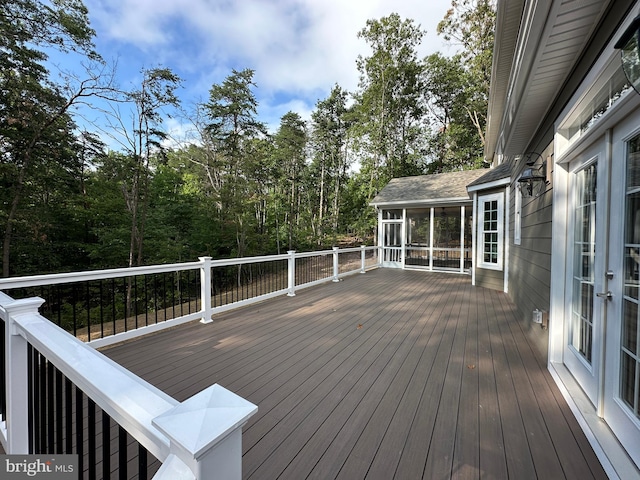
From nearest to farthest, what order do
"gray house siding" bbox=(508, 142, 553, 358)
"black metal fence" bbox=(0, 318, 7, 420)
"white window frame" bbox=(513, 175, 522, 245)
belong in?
"black metal fence" bbox=(0, 318, 7, 420) → "gray house siding" bbox=(508, 142, 553, 358) → "white window frame" bbox=(513, 175, 522, 245)

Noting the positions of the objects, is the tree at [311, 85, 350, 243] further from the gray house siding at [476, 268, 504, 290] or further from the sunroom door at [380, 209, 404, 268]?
the gray house siding at [476, 268, 504, 290]

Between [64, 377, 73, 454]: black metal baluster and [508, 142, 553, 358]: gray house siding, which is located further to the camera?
[508, 142, 553, 358]: gray house siding

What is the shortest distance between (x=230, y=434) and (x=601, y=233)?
2402mm

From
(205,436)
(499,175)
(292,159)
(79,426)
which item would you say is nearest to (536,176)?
(499,175)

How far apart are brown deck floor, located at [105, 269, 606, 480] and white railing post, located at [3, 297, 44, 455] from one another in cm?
78

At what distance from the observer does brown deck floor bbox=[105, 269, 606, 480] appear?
146 cm

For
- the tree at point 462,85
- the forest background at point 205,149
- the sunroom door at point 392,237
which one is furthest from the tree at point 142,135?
the tree at point 462,85

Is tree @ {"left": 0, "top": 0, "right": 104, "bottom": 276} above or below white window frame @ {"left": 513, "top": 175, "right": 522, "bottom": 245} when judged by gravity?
above

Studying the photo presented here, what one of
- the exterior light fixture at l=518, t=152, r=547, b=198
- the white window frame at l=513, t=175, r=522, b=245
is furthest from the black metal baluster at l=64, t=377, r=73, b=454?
the white window frame at l=513, t=175, r=522, b=245

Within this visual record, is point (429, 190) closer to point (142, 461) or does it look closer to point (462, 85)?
point (142, 461)

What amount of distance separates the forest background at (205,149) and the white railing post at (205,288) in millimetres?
6462

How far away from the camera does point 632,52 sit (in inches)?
40.6

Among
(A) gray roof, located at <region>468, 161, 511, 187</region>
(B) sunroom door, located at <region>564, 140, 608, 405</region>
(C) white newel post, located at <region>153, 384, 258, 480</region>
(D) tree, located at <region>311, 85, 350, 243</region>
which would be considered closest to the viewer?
(C) white newel post, located at <region>153, 384, 258, 480</region>

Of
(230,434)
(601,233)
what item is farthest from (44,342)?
(601,233)
